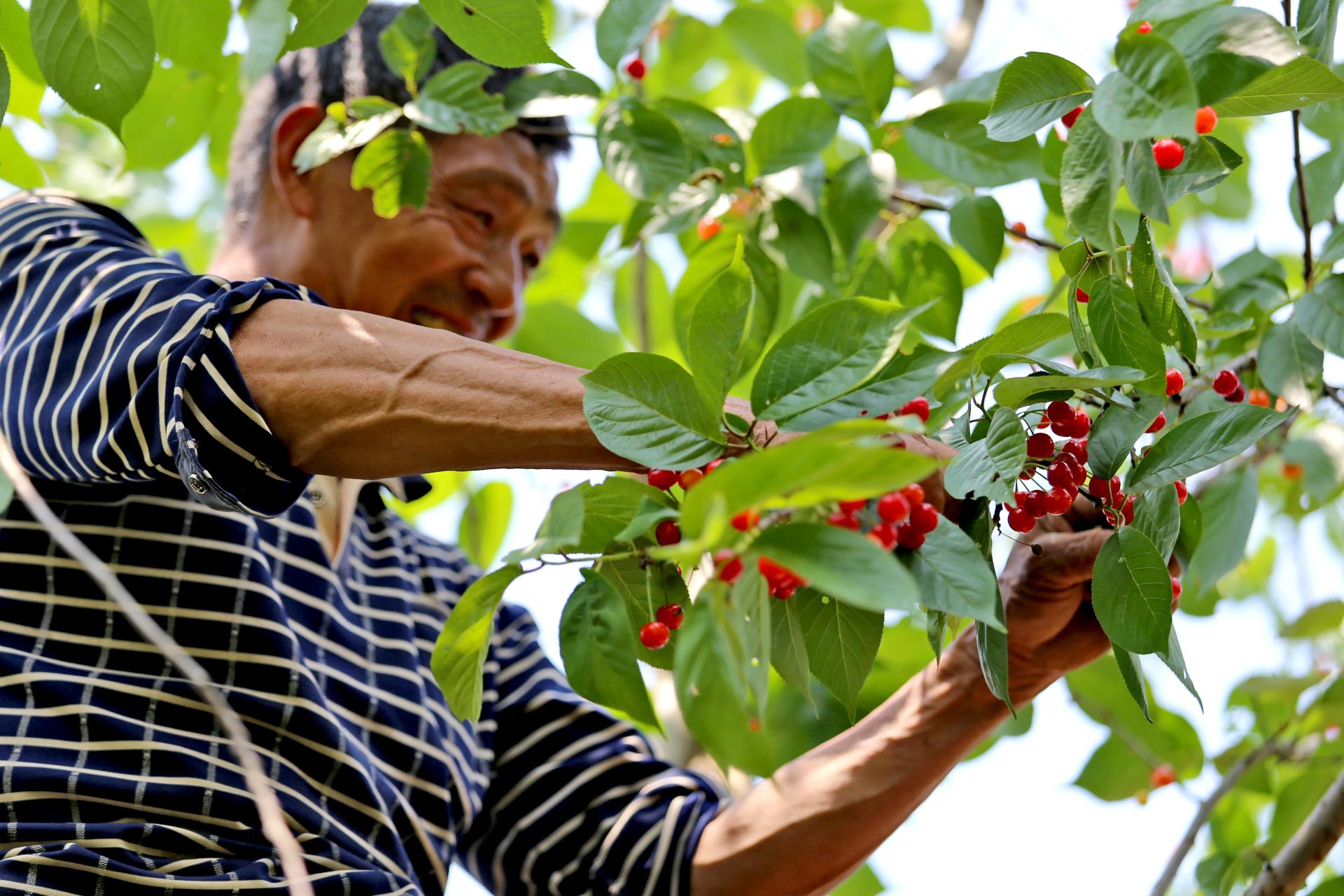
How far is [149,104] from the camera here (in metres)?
1.45

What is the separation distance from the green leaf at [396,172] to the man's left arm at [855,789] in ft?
2.24

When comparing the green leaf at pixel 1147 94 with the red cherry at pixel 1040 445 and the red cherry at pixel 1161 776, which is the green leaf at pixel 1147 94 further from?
the red cherry at pixel 1161 776

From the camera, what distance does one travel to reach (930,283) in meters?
1.37

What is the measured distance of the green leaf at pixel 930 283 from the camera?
135 cm

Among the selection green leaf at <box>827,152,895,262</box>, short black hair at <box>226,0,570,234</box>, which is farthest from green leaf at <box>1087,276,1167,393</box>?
short black hair at <box>226,0,570,234</box>

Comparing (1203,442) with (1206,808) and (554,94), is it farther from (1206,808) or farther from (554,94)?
(554,94)

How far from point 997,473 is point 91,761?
718 mm

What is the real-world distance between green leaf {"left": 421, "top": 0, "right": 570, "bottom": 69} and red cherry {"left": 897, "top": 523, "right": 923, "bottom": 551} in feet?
1.50

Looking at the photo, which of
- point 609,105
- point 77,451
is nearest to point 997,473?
point 77,451

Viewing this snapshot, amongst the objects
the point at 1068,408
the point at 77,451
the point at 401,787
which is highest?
the point at 1068,408

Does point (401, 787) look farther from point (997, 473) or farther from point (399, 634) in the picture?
point (997, 473)

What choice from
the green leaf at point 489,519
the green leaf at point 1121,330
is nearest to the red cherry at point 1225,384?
the green leaf at point 1121,330

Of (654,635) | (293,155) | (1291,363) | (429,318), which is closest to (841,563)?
(654,635)

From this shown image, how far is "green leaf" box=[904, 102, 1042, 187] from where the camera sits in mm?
1210
